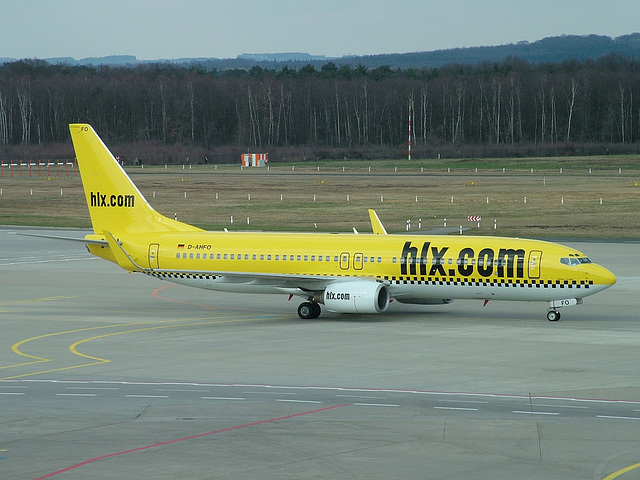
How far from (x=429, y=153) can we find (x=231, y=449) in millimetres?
→ 169065

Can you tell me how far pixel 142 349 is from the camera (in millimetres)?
36062

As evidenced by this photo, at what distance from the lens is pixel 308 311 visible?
43656 mm

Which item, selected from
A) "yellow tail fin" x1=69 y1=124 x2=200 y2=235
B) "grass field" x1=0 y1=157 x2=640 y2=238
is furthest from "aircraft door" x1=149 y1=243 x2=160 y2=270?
"grass field" x1=0 y1=157 x2=640 y2=238

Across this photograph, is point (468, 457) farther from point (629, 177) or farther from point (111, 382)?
point (629, 177)

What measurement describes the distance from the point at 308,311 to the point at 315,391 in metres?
15.2

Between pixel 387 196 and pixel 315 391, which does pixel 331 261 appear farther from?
pixel 387 196

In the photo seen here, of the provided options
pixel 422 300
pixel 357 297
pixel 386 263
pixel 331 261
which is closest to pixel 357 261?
pixel 331 261

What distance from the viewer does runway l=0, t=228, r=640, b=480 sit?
21.2 metres

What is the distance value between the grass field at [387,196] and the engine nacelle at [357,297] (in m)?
38.1

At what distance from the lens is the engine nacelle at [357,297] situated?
41.6 metres

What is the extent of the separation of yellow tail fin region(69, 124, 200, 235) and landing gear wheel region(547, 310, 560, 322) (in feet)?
60.5

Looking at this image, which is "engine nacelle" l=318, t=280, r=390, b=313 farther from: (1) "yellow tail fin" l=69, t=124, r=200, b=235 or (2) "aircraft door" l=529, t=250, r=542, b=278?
(1) "yellow tail fin" l=69, t=124, r=200, b=235

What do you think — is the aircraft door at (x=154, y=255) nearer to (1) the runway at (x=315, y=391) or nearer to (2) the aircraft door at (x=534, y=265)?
(1) the runway at (x=315, y=391)

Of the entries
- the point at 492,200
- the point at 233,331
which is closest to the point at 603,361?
the point at 233,331
